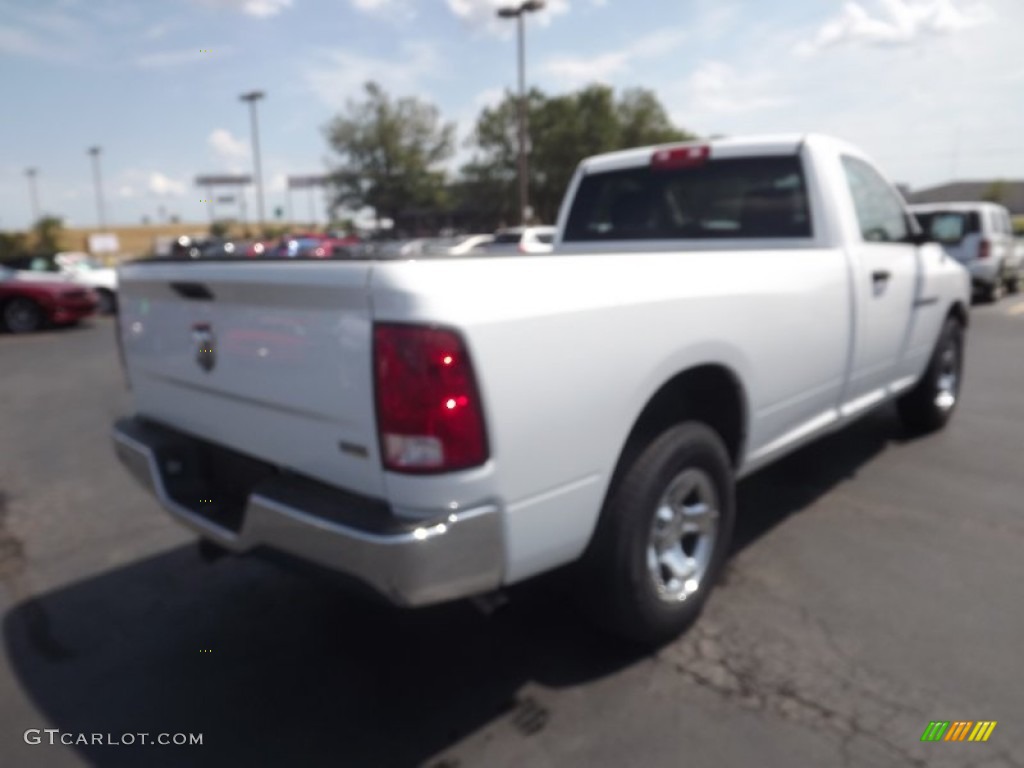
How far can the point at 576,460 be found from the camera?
90.5 inches

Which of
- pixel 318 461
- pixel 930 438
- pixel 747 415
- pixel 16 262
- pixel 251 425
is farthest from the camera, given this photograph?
pixel 16 262

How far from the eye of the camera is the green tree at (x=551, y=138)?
53375mm

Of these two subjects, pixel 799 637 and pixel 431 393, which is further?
pixel 799 637

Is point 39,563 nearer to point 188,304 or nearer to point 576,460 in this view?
point 188,304

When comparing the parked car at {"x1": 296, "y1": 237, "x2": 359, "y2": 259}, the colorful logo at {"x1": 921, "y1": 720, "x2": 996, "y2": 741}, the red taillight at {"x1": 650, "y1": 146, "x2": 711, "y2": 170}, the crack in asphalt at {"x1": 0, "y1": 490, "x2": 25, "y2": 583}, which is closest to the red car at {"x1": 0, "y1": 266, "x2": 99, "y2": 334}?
the parked car at {"x1": 296, "y1": 237, "x2": 359, "y2": 259}

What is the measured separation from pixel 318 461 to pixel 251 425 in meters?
0.39

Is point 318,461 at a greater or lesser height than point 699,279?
lesser

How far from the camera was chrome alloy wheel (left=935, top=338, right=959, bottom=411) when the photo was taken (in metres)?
5.36

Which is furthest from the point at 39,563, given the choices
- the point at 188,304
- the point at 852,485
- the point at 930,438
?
the point at 930,438

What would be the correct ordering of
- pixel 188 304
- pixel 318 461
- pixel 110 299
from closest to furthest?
pixel 318 461 < pixel 188 304 < pixel 110 299

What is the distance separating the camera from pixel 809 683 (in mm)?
2596

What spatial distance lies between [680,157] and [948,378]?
2.93 m

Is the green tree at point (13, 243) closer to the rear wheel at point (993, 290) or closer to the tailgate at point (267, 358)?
the rear wheel at point (993, 290)

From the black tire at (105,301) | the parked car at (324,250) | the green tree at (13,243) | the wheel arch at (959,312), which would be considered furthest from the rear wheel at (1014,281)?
the green tree at (13,243)
